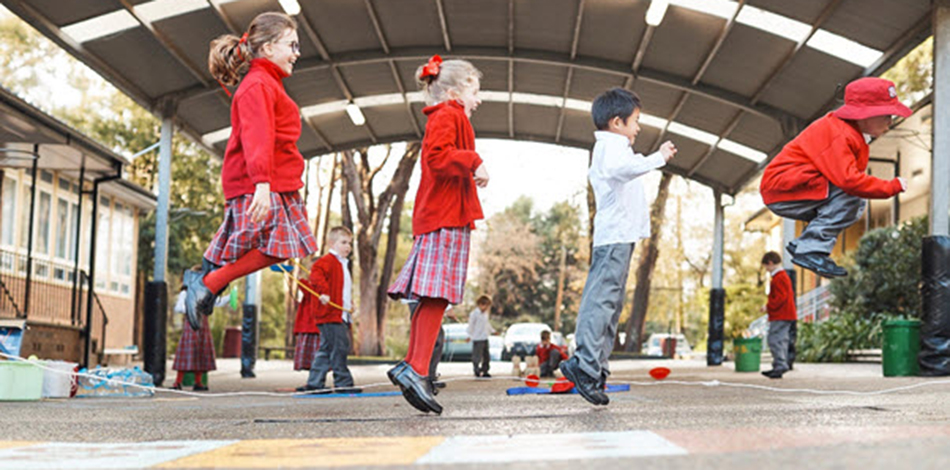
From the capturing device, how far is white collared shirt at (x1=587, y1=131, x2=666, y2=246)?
609cm

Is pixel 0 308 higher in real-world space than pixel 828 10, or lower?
lower

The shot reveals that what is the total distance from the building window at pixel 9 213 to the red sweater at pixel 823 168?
16878 millimetres

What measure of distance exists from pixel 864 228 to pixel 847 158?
28448 mm

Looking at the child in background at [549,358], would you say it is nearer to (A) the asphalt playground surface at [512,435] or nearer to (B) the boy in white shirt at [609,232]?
(A) the asphalt playground surface at [512,435]

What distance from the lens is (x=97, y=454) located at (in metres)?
3.60

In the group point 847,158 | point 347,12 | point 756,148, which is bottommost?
point 847,158

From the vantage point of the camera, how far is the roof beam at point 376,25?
13.2m

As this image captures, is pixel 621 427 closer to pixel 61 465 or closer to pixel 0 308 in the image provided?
pixel 61 465

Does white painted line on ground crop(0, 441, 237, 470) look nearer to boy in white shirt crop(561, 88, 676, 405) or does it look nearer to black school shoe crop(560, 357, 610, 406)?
black school shoe crop(560, 357, 610, 406)

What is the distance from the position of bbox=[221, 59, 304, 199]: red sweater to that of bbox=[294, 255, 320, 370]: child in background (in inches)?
163

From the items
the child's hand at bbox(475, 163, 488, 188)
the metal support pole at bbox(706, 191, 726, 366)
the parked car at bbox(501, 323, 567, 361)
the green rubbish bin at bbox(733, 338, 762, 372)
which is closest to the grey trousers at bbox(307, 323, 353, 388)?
the child's hand at bbox(475, 163, 488, 188)

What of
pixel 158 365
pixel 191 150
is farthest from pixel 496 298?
pixel 158 365

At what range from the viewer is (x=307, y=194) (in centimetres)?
3519

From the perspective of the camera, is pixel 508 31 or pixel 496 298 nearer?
pixel 508 31
